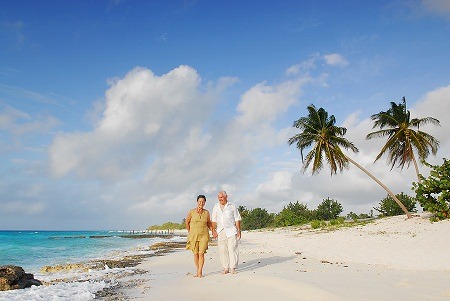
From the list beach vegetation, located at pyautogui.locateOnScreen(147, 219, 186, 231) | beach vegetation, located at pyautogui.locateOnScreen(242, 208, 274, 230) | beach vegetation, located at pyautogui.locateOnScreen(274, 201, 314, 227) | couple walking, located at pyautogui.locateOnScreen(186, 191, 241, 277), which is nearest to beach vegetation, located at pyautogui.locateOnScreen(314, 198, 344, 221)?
beach vegetation, located at pyautogui.locateOnScreen(274, 201, 314, 227)

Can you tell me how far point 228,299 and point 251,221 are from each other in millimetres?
71392

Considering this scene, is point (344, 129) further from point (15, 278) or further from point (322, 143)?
point (15, 278)

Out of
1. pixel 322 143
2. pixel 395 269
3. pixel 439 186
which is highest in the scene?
pixel 322 143

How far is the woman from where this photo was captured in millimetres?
9805

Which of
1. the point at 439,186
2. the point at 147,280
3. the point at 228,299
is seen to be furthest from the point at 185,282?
the point at 439,186

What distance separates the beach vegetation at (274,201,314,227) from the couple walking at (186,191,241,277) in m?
44.9

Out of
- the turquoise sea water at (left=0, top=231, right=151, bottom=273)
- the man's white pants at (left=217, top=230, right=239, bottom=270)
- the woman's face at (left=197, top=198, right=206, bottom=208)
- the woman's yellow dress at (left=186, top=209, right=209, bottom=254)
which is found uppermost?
the woman's face at (left=197, top=198, right=206, bottom=208)

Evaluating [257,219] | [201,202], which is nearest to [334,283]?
[201,202]

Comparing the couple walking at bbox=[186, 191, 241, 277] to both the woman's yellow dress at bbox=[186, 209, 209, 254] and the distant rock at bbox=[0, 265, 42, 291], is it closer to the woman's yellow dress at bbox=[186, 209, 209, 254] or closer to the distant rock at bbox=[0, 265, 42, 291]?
the woman's yellow dress at bbox=[186, 209, 209, 254]

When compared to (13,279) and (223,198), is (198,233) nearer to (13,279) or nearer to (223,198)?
(223,198)

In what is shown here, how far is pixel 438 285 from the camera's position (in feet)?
25.1

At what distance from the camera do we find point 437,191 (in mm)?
22703

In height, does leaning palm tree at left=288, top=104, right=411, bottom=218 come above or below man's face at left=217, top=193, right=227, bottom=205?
above

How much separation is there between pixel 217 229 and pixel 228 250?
68 cm
